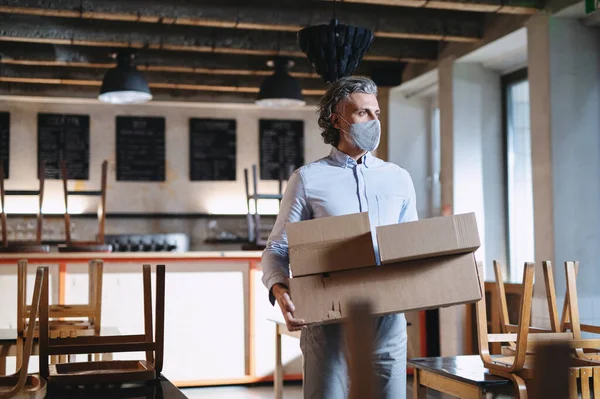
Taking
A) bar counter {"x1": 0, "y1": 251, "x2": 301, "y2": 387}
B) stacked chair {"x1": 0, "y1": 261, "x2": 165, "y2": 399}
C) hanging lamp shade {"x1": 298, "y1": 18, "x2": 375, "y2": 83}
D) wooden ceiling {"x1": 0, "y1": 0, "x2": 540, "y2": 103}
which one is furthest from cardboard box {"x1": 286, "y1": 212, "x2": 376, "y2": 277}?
bar counter {"x1": 0, "y1": 251, "x2": 301, "y2": 387}

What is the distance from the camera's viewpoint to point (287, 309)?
1.73m

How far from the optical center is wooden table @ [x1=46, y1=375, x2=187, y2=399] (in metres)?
1.73

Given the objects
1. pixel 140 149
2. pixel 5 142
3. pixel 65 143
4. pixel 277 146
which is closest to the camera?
pixel 5 142

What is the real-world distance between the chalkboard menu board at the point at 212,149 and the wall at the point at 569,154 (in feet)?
13.7

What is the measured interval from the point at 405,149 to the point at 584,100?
270 cm

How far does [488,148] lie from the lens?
20.4 feet

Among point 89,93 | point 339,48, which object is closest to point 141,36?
point 89,93

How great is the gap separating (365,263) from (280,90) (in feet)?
15.2

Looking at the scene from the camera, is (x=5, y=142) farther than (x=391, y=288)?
Yes

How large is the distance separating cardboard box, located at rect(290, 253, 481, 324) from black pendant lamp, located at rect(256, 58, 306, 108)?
4538 mm

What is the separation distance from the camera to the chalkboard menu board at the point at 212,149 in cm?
823

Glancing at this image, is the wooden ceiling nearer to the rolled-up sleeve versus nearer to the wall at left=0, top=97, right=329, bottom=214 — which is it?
the wall at left=0, top=97, right=329, bottom=214

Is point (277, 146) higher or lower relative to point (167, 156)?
higher

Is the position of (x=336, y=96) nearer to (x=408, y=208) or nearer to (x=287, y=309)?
(x=408, y=208)
